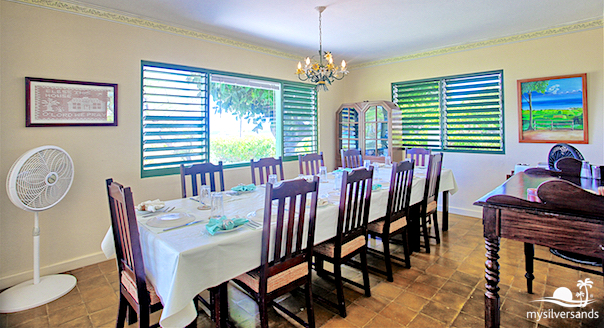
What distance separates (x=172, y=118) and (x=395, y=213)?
2.70 m

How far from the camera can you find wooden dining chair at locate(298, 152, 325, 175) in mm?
3637

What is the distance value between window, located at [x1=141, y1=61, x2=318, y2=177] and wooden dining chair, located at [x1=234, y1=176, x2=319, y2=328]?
2268 millimetres

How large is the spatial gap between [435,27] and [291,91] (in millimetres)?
2205

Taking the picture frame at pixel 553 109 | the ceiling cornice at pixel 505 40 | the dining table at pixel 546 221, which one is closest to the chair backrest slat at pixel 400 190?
the dining table at pixel 546 221

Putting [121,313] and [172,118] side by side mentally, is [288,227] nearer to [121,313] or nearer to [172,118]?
[121,313]

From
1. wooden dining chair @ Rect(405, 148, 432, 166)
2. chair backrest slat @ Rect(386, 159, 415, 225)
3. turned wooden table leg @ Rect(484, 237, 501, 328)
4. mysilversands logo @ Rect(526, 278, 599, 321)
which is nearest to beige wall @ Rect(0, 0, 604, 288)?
wooden dining chair @ Rect(405, 148, 432, 166)

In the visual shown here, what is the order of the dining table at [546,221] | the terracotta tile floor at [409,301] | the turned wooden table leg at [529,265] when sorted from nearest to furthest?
the dining table at [546,221] < the terracotta tile floor at [409,301] < the turned wooden table leg at [529,265]

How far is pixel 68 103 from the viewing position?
9.42 ft

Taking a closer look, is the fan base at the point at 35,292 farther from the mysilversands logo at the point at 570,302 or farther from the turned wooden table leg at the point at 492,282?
the mysilversands logo at the point at 570,302

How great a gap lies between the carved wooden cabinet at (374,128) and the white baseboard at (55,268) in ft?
12.2

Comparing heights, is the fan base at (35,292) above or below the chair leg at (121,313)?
below

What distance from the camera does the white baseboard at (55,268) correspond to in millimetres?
2644

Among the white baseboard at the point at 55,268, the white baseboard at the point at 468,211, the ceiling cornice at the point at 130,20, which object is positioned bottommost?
the white baseboard at the point at 55,268

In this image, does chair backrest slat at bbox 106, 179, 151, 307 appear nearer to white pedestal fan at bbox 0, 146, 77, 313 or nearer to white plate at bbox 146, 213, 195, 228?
white plate at bbox 146, 213, 195, 228
